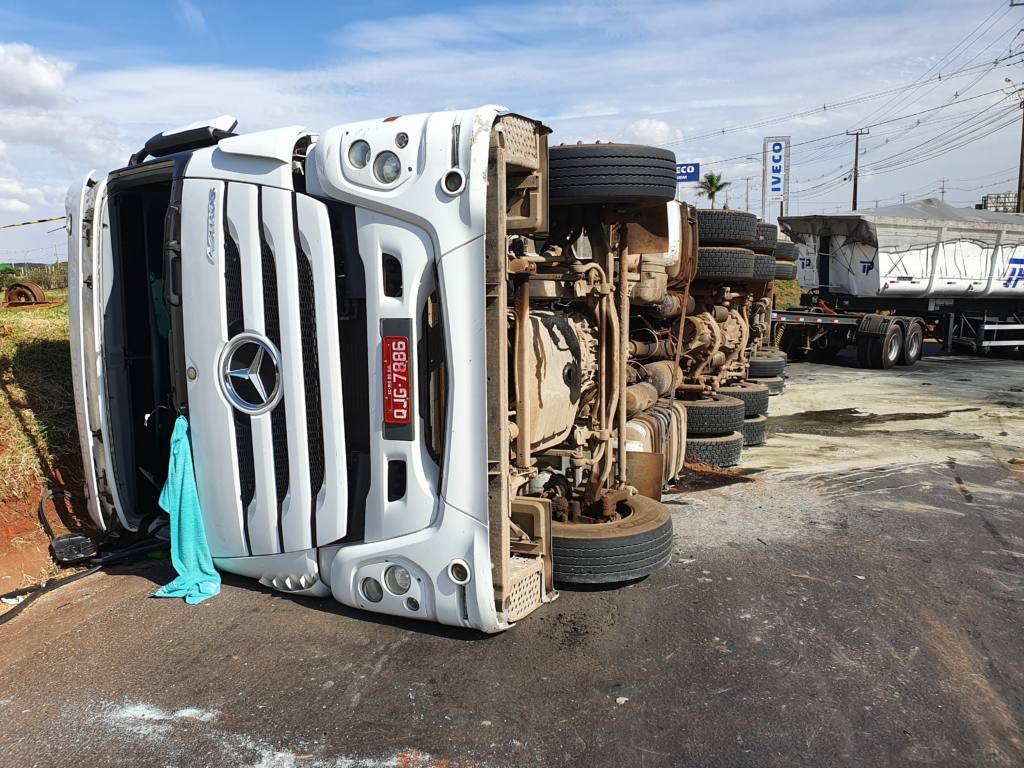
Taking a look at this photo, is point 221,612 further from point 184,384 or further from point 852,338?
point 852,338

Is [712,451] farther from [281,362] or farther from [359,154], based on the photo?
[359,154]

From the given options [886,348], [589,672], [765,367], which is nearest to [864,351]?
[886,348]

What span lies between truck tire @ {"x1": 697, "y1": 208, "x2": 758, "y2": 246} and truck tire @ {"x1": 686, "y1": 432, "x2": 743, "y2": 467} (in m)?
1.97

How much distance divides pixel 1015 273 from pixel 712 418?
613 inches

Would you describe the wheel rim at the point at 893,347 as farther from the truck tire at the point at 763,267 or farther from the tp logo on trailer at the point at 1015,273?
the truck tire at the point at 763,267

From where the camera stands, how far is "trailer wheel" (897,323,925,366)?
17.4 m

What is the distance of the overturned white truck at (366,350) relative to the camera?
3.22 m

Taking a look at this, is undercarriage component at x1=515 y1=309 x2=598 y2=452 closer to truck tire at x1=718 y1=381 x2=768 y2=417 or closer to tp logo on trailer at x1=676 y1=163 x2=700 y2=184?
truck tire at x1=718 y1=381 x2=768 y2=417

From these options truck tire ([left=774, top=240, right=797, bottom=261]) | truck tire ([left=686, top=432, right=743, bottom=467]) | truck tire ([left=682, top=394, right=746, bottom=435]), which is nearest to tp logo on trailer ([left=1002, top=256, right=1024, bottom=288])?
truck tire ([left=774, top=240, right=797, bottom=261])

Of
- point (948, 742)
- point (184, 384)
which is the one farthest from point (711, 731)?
point (184, 384)

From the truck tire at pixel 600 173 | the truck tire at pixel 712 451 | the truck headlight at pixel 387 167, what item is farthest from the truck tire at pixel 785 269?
the truck headlight at pixel 387 167

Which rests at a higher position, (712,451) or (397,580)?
(397,580)

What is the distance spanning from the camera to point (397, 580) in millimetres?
3477

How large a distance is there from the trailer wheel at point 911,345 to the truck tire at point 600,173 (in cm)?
1544
